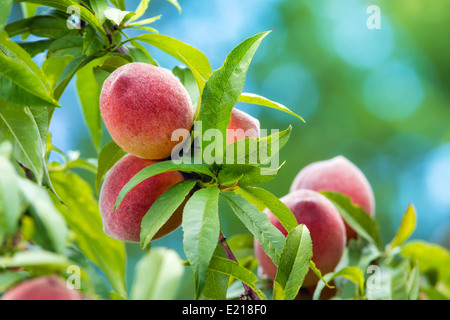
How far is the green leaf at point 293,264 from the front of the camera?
1.18 feet

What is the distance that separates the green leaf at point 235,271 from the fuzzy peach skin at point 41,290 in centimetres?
15

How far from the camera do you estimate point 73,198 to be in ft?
1.80

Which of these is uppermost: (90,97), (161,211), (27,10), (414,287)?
(27,10)

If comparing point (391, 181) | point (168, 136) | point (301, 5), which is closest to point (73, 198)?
point (168, 136)

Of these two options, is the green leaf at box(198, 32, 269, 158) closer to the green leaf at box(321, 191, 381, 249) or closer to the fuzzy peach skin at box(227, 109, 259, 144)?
the fuzzy peach skin at box(227, 109, 259, 144)

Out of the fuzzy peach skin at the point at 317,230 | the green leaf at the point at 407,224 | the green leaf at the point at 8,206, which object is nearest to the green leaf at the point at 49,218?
the green leaf at the point at 8,206

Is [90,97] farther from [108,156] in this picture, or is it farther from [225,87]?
[225,87]

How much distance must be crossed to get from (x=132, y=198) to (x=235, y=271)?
0.11 meters

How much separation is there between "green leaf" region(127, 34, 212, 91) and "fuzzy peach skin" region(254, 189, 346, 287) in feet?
0.58

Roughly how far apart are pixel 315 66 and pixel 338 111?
34cm

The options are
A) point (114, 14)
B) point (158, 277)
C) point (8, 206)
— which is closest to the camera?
point (8, 206)

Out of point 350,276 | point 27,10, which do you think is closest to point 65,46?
point 27,10

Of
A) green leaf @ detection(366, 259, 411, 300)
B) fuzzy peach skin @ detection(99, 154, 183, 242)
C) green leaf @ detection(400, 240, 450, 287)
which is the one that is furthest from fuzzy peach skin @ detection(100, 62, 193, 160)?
green leaf @ detection(400, 240, 450, 287)

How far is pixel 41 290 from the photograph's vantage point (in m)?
0.23
